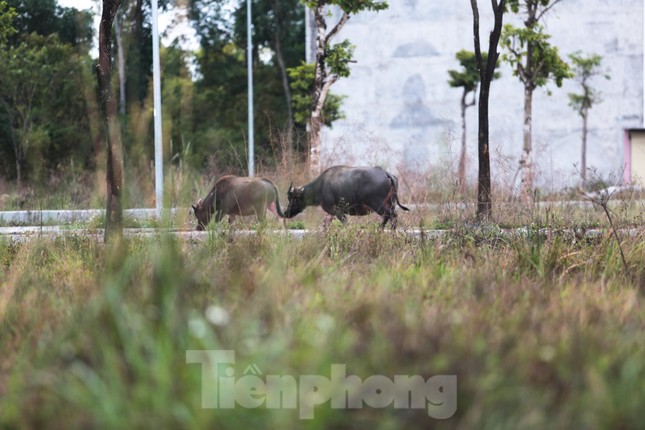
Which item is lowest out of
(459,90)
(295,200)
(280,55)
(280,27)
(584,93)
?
(295,200)

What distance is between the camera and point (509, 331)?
12.5 feet

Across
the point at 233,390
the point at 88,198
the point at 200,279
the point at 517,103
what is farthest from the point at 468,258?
the point at 517,103

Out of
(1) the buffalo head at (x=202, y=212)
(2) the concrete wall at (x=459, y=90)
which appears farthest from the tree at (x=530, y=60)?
(2) the concrete wall at (x=459, y=90)

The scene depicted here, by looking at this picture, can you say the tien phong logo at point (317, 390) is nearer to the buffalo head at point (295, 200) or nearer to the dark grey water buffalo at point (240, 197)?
the dark grey water buffalo at point (240, 197)

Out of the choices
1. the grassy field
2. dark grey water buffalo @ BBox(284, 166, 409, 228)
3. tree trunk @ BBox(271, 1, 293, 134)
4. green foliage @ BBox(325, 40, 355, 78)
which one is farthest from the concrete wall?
the grassy field

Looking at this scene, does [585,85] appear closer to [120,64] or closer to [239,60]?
[120,64]

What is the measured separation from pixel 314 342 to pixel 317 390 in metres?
0.34

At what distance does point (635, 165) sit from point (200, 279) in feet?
101

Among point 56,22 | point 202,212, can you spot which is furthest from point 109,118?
point 56,22

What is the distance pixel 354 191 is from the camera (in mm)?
11438

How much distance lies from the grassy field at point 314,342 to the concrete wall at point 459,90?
2734cm

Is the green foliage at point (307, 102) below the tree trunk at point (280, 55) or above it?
below

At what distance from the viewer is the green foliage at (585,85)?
29453 mm

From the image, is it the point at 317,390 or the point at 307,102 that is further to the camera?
the point at 307,102
